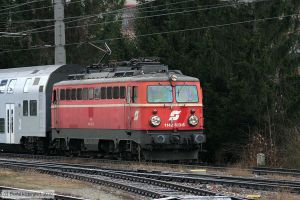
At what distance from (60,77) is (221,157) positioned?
284 inches

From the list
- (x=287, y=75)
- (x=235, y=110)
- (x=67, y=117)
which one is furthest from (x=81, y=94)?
(x=287, y=75)

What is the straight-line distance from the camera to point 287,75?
81.0 ft

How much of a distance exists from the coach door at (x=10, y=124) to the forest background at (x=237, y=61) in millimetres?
4899

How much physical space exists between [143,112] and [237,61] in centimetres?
408

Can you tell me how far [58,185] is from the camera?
17.1m

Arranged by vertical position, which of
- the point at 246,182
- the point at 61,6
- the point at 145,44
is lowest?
the point at 246,182

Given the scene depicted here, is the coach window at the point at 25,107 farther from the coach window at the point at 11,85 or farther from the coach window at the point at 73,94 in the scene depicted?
the coach window at the point at 73,94

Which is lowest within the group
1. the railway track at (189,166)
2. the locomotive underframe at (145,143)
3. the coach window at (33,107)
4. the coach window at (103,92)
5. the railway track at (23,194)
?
the railway track at (23,194)

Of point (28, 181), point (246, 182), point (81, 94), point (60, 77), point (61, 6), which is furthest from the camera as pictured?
point (61, 6)

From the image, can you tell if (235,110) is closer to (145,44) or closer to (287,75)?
(287,75)

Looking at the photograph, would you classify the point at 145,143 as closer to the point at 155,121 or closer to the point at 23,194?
the point at 155,121

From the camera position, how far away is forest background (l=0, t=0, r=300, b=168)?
24.2 metres

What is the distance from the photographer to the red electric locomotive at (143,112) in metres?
23.3

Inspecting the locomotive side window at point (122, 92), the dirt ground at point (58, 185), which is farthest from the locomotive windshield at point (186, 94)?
the dirt ground at point (58, 185)
